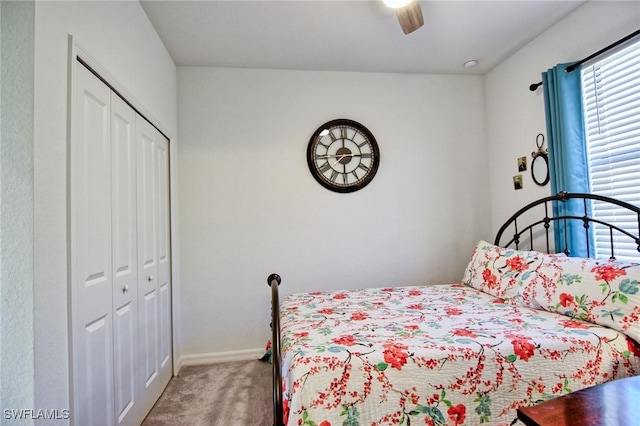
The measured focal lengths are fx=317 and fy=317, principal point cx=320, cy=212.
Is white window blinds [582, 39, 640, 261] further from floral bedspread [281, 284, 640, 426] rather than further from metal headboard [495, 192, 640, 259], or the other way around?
floral bedspread [281, 284, 640, 426]

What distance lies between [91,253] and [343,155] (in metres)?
2.13

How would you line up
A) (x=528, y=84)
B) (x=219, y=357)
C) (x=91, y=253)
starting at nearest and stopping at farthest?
(x=91, y=253) < (x=528, y=84) < (x=219, y=357)

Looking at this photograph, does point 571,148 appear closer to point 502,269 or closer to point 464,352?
point 502,269

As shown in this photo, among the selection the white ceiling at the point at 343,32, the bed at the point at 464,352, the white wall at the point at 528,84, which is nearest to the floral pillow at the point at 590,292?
the bed at the point at 464,352

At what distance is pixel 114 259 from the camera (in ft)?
5.50

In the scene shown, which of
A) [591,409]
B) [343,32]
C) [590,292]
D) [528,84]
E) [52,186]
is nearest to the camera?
[591,409]

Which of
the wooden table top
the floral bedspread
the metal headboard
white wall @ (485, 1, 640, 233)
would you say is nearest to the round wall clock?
white wall @ (485, 1, 640, 233)

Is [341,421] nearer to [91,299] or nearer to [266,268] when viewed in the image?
[91,299]

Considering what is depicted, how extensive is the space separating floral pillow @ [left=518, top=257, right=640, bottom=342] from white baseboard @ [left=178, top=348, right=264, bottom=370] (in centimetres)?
216

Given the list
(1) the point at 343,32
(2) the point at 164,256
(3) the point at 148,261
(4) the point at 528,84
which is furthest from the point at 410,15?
(2) the point at 164,256

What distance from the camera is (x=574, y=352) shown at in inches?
53.4

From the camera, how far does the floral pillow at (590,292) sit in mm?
1443

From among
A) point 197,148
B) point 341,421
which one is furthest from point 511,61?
point 341,421

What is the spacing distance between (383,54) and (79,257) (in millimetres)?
2639
